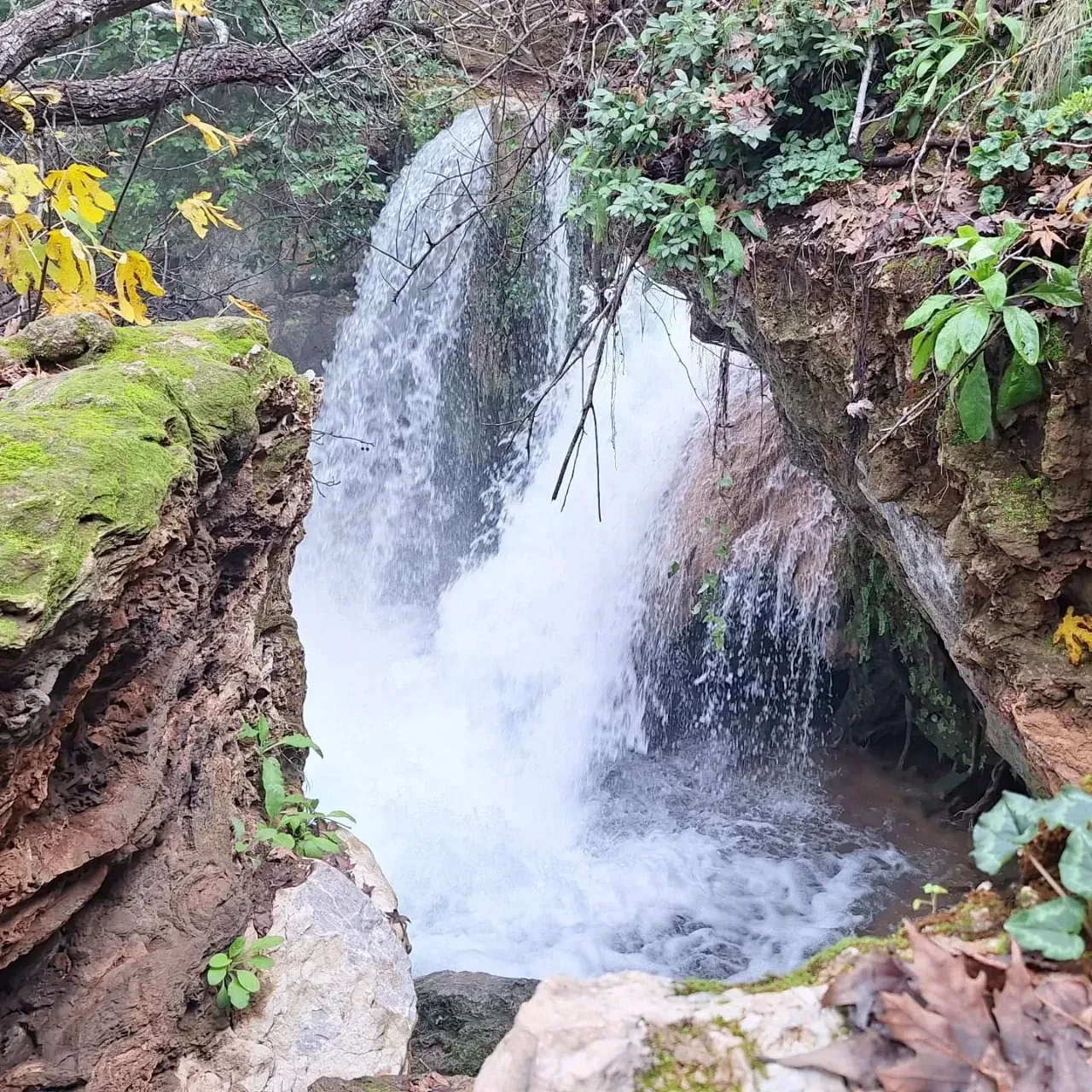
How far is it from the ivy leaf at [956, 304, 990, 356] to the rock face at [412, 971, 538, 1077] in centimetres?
351

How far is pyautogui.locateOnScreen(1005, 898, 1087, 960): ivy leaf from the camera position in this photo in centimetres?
108

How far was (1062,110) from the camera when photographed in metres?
3.01

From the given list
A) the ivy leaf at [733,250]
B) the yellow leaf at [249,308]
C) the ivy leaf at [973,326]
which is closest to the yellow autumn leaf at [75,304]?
the yellow leaf at [249,308]

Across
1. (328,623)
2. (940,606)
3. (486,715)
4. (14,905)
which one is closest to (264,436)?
(14,905)

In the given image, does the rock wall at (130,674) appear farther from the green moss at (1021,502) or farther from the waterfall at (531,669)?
the green moss at (1021,502)

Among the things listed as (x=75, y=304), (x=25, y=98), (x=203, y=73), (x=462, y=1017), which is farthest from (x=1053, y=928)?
(x=203, y=73)

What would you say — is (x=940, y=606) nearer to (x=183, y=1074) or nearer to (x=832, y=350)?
(x=832, y=350)

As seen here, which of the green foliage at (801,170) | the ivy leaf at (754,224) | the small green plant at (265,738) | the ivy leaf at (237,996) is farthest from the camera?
the ivy leaf at (754,224)

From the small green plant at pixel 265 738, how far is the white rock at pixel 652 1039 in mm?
2497

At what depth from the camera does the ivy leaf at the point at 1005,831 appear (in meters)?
1.19

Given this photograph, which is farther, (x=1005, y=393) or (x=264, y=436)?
(x=264, y=436)

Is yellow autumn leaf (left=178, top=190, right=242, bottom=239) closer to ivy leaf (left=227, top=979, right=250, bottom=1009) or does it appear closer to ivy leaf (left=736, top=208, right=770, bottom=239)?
ivy leaf (left=736, top=208, right=770, bottom=239)

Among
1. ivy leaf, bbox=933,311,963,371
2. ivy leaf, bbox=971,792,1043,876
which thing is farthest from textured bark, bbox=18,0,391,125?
ivy leaf, bbox=971,792,1043,876

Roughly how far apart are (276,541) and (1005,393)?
9.57 ft
